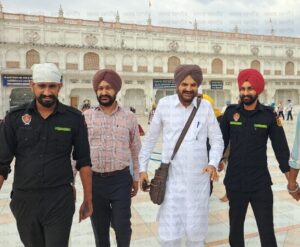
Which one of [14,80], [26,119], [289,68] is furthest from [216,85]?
[26,119]

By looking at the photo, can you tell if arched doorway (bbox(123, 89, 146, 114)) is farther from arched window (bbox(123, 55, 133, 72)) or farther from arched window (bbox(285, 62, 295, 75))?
arched window (bbox(285, 62, 295, 75))

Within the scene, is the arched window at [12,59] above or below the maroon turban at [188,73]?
above

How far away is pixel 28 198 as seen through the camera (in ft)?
7.34

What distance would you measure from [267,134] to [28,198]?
2.04 meters

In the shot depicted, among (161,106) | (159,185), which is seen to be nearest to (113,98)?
(161,106)

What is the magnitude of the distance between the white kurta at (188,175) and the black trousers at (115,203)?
0.40 meters

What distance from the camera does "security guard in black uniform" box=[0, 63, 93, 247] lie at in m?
2.22

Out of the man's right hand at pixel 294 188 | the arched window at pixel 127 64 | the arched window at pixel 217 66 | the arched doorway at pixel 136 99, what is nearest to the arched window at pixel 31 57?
the arched window at pixel 127 64

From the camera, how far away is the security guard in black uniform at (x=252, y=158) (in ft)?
9.46

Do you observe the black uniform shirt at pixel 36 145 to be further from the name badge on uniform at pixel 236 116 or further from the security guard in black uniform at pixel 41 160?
the name badge on uniform at pixel 236 116

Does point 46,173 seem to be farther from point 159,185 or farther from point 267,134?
point 267,134

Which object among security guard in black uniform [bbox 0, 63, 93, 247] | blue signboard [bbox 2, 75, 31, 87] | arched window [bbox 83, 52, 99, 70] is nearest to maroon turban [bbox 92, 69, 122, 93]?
security guard in black uniform [bbox 0, 63, 93, 247]

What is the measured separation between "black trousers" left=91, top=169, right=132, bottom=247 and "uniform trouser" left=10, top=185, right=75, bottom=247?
671 millimetres

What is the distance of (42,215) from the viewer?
2.25 meters
